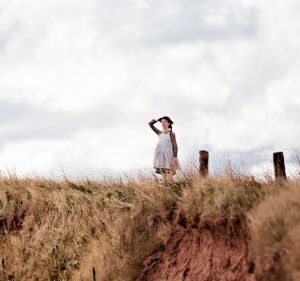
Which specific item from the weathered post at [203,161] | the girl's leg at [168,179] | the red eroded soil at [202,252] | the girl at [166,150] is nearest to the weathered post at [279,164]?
the red eroded soil at [202,252]

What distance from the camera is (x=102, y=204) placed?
1814 cm

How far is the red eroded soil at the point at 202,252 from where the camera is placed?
458 inches

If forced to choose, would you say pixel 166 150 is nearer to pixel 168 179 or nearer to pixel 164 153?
pixel 164 153

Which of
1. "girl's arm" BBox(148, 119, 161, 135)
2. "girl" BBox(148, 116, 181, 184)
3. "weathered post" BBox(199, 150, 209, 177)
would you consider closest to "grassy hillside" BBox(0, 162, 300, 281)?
"weathered post" BBox(199, 150, 209, 177)

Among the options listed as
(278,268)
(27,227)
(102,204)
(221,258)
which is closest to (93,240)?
(102,204)

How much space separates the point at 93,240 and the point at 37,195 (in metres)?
3.78

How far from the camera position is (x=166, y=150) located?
19.2m

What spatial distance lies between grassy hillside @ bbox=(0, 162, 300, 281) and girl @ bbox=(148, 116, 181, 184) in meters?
1.09

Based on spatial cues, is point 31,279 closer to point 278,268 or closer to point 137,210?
point 137,210

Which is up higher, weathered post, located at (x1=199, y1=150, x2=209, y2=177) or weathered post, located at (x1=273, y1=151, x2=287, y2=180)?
weathered post, located at (x1=199, y1=150, x2=209, y2=177)

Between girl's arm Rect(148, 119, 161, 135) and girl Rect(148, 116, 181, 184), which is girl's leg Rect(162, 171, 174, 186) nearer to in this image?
girl Rect(148, 116, 181, 184)

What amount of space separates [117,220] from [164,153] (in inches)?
136

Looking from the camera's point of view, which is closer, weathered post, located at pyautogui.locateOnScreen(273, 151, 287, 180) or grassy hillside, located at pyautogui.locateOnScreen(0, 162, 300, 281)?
grassy hillside, located at pyautogui.locateOnScreen(0, 162, 300, 281)

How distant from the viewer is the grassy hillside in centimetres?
1034
